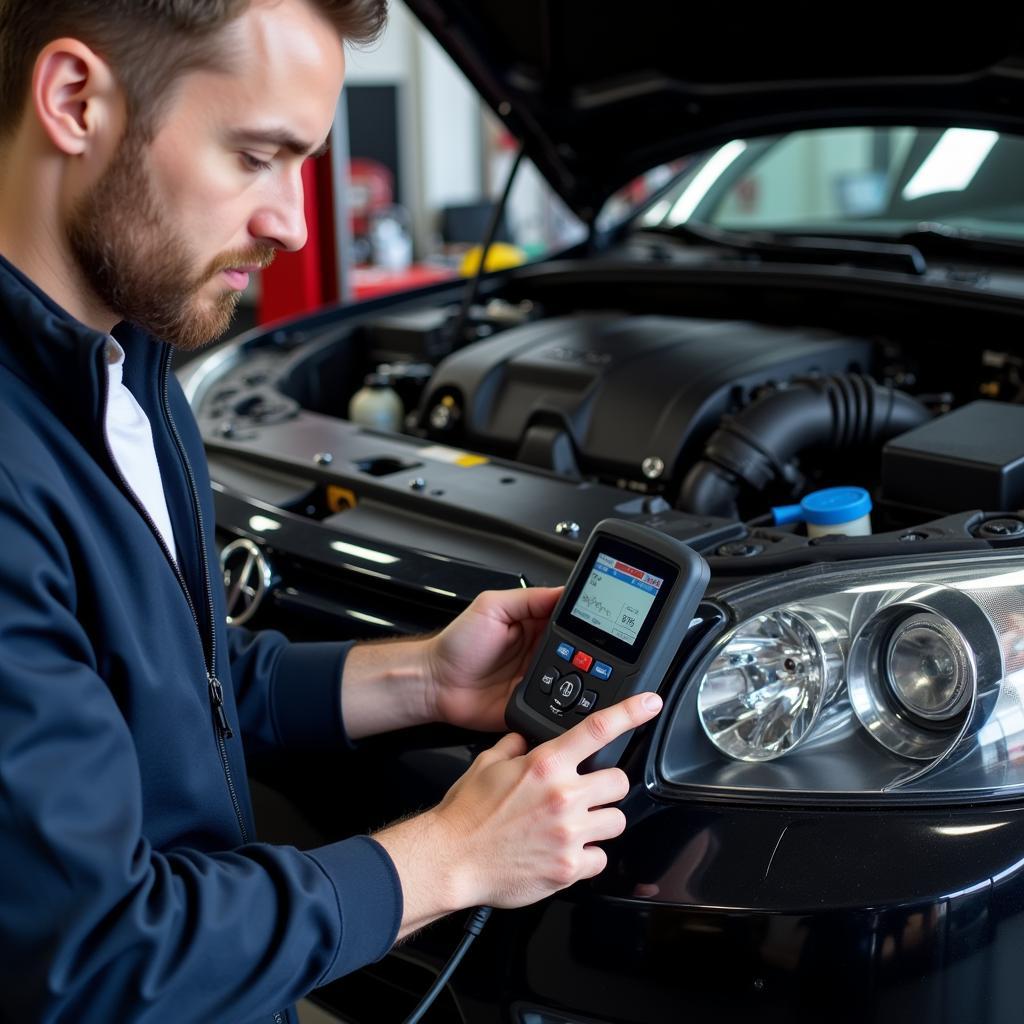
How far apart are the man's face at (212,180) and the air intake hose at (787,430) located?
65 cm

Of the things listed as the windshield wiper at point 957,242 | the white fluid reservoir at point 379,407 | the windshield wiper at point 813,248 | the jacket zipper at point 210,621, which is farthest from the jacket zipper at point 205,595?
the windshield wiper at point 957,242

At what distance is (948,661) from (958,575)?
73 millimetres

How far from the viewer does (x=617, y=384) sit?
169cm

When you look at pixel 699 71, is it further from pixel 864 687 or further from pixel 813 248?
pixel 864 687

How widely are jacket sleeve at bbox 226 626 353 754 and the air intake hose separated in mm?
468

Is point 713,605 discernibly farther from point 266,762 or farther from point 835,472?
point 835,472

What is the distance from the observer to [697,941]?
99 cm

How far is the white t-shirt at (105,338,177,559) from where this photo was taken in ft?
3.62

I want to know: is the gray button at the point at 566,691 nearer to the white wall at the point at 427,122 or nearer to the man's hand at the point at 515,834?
the man's hand at the point at 515,834

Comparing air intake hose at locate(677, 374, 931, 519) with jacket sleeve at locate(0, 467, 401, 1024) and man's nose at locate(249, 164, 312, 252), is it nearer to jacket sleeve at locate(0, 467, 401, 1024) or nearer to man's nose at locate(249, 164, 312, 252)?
man's nose at locate(249, 164, 312, 252)

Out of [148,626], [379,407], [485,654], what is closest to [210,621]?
[148,626]

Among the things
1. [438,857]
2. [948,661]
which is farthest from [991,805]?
[438,857]

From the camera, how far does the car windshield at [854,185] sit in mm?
2137

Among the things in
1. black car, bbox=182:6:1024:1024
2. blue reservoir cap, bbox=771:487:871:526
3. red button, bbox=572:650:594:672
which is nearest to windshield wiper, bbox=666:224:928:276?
black car, bbox=182:6:1024:1024
